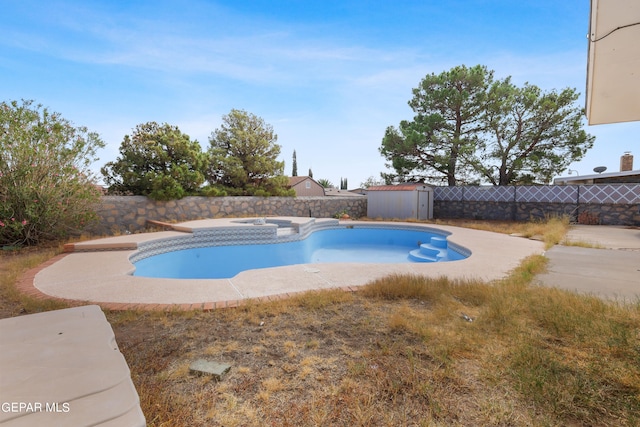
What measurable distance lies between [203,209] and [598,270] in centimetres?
1260

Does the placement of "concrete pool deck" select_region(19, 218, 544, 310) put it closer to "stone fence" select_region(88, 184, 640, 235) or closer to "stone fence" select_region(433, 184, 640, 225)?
"stone fence" select_region(88, 184, 640, 235)

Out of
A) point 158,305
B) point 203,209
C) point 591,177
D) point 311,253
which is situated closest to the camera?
point 158,305

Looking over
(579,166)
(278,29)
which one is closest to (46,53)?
(278,29)

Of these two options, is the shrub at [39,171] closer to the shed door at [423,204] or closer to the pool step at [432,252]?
the pool step at [432,252]

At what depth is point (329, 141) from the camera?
23.8 m

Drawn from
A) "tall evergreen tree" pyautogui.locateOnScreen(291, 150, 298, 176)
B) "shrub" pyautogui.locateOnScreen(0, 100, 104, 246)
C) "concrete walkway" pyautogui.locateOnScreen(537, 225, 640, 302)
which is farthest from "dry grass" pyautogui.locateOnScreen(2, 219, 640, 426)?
"tall evergreen tree" pyautogui.locateOnScreen(291, 150, 298, 176)

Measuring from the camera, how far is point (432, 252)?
9.12 metres

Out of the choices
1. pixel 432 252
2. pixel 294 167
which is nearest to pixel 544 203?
pixel 432 252

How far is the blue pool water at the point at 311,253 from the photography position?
7.80 meters

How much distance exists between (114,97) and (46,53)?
2373 mm

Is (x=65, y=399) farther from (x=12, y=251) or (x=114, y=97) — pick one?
(x=114, y=97)

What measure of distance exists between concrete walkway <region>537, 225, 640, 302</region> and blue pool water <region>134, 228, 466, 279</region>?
2237 mm

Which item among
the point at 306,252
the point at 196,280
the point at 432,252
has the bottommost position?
the point at 306,252

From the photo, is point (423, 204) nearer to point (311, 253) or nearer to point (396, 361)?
point (311, 253)
